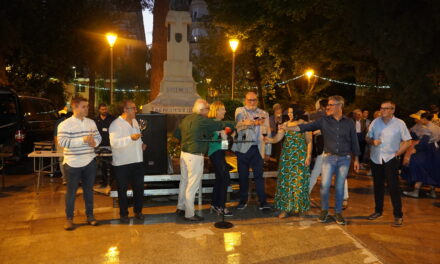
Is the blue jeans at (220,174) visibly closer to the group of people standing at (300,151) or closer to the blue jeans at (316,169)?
the group of people standing at (300,151)

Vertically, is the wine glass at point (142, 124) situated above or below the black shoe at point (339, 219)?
above

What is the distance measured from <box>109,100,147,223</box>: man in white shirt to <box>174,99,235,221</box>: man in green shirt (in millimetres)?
680

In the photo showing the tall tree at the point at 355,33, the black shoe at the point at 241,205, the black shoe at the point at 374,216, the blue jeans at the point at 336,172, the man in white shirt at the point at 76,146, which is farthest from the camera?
the tall tree at the point at 355,33

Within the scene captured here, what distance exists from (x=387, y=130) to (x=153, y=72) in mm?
11930

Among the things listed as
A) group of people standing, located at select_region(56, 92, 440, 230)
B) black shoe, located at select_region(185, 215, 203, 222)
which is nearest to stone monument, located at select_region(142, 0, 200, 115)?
group of people standing, located at select_region(56, 92, 440, 230)

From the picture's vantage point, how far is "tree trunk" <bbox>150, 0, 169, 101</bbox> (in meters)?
16.5

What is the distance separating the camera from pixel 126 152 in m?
6.05

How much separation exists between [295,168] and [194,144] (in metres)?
1.63

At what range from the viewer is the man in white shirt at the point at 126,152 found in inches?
234

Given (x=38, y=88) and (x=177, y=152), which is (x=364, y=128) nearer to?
(x=177, y=152)

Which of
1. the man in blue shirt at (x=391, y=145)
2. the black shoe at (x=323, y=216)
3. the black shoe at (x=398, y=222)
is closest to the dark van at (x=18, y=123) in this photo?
the black shoe at (x=323, y=216)

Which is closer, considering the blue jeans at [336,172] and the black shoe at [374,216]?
the blue jeans at [336,172]

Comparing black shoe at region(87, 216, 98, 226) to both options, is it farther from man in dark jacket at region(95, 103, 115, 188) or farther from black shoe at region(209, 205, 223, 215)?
man in dark jacket at region(95, 103, 115, 188)

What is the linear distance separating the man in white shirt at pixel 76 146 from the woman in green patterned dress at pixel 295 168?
2.83 m
